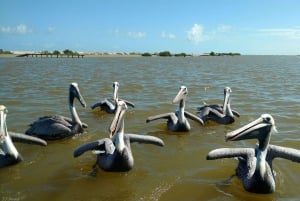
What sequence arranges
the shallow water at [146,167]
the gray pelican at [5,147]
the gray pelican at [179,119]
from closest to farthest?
the shallow water at [146,167] < the gray pelican at [5,147] < the gray pelican at [179,119]

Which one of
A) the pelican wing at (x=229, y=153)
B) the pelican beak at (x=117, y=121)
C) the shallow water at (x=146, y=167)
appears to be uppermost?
the pelican beak at (x=117, y=121)

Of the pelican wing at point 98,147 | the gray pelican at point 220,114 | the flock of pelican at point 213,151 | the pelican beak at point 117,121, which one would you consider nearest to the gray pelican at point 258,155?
the flock of pelican at point 213,151

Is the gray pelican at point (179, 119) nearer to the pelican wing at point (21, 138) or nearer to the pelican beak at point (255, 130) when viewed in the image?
the pelican wing at point (21, 138)

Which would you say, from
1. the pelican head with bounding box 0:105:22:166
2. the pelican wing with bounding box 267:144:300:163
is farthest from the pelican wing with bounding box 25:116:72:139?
the pelican wing with bounding box 267:144:300:163

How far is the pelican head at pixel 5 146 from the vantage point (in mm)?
7820

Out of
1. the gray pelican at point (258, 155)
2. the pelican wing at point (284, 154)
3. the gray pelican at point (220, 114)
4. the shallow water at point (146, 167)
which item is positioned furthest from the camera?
the gray pelican at point (220, 114)

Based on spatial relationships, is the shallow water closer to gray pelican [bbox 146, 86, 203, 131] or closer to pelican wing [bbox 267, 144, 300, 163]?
gray pelican [bbox 146, 86, 203, 131]

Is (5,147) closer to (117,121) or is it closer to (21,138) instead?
(21,138)

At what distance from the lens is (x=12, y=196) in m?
6.91

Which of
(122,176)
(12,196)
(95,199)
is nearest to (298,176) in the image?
(122,176)

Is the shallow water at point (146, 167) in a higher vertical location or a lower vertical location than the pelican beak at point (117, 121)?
lower

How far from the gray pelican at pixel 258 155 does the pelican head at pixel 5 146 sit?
12.8ft

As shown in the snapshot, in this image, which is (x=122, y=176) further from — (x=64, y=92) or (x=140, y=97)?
(x=64, y=92)

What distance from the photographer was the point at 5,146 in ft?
26.2
